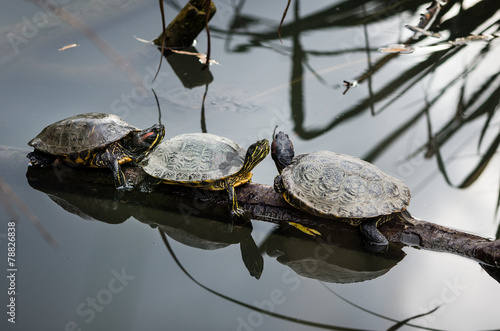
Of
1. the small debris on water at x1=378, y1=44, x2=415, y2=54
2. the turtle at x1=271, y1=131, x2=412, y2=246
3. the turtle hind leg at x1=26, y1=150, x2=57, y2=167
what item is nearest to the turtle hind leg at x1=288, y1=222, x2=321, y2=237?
the turtle at x1=271, y1=131, x2=412, y2=246

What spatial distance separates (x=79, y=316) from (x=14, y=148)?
1.66m

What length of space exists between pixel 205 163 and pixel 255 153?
362 millimetres

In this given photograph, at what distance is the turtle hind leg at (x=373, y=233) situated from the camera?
9.46 feet

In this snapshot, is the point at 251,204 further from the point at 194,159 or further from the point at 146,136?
the point at 146,136

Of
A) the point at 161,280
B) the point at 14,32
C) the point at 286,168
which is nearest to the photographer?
the point at 161,280

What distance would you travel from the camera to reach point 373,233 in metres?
2.88

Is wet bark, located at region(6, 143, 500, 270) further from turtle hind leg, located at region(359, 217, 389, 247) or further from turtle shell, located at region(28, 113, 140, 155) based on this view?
turtle shell, located at region(28, 113, 140, 155)

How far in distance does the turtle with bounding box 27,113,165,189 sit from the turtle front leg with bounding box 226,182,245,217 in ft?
2.23

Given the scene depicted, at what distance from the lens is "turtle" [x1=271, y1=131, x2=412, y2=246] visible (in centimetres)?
282

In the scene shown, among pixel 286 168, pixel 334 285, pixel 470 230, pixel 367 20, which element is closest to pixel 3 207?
pixel 286 168

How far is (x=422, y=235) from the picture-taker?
2854 mm

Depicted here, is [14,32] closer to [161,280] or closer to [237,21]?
[237,21]

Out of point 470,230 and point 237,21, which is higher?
point 237,21

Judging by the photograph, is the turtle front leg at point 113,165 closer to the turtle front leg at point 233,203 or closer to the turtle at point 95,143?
the turtle at point 95,143
